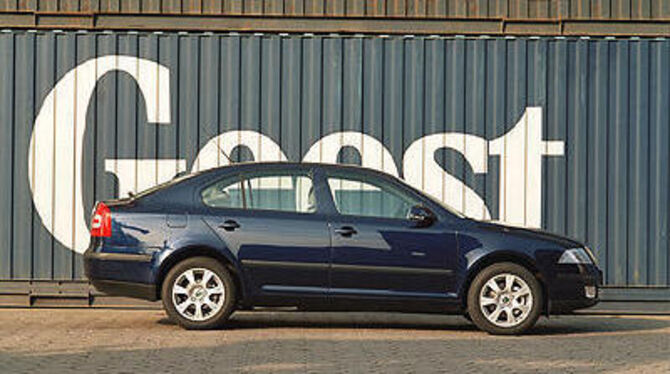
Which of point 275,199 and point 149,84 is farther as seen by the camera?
point 149,84

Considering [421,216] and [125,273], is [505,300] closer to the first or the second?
[421,216]

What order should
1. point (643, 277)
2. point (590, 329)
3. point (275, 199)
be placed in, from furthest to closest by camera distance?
point (643, 277)
point (590, 329)
point (275, 199)

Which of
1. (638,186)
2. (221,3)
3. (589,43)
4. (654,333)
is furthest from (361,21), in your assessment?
(654,333)

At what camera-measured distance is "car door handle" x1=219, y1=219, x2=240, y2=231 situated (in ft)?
39.7

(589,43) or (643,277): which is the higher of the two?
(589,43)

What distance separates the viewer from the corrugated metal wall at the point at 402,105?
14.8 metres

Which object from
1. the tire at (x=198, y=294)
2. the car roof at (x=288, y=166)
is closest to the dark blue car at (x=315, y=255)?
the tire at (x=198, y=294)

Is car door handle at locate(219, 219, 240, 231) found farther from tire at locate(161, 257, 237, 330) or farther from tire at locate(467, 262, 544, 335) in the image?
tire at locate(467, 262, 544, 335)

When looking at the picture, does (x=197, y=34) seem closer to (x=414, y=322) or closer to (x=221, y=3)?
(x=221, y=3)

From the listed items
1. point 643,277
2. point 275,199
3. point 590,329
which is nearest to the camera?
point 275,199

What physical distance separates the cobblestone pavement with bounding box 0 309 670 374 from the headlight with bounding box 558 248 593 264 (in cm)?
66

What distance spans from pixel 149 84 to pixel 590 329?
17.4 feet

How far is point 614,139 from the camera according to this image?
1508 centimetres

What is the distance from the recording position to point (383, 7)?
49.8ft
